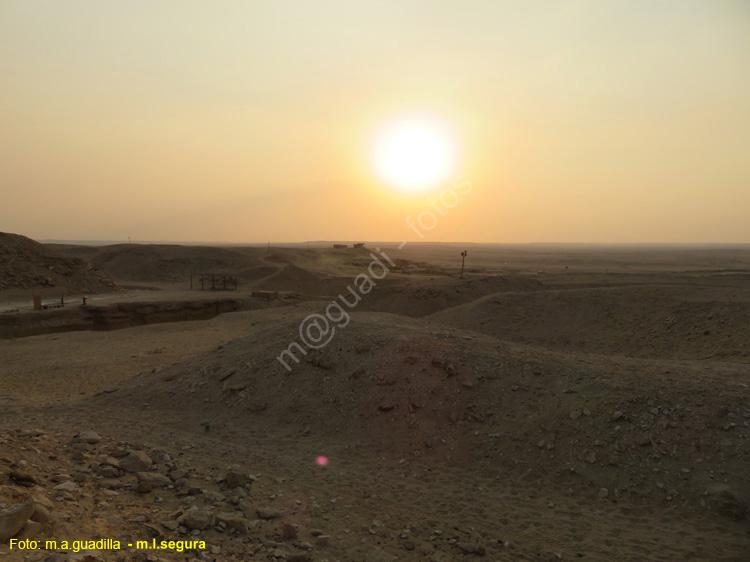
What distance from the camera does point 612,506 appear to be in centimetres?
684

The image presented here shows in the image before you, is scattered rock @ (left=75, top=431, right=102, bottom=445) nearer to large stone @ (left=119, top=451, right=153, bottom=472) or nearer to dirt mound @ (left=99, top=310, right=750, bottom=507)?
large stone @ (left=119, top=451, right=153, bottom=472)

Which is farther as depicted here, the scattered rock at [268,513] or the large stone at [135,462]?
the large stone at [135,462]

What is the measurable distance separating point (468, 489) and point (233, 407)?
5.30 metres

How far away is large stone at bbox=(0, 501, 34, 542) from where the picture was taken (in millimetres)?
3945

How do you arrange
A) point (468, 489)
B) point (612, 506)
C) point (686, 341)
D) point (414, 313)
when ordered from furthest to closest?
point (414, 313)
point (686, 341)
point (468, 489)
point (612, 506)

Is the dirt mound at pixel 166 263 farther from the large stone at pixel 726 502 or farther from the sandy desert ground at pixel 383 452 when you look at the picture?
the large stone at pixel 726 502

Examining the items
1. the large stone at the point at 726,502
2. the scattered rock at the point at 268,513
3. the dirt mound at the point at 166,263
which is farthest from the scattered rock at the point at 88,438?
the dirt mound at the point at 166,263

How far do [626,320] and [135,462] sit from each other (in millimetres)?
19098

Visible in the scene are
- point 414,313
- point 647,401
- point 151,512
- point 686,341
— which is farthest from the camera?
point 414,313

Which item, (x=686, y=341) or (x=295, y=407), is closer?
(x=295, y=407)

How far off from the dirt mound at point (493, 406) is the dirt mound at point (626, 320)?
718 cm

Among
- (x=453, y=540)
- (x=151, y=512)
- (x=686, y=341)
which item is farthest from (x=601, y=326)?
(x=151, y=512)

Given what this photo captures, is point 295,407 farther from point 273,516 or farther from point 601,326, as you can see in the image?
point 601,326

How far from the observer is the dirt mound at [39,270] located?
99.8 feet
